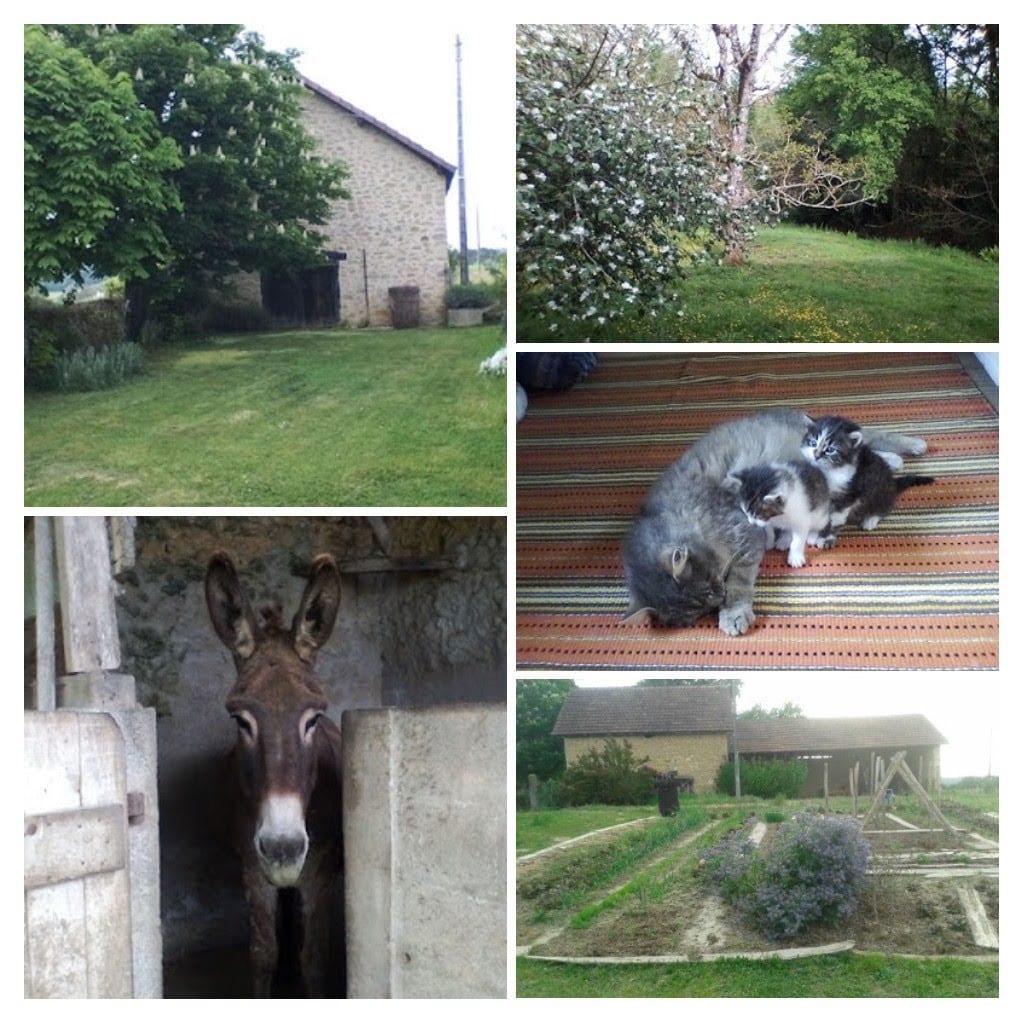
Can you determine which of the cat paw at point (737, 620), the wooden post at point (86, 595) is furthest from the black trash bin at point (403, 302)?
the cat paw at point (737, 620)

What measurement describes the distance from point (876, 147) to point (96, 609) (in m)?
2.17

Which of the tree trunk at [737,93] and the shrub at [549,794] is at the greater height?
the tree trunk at [737,93]

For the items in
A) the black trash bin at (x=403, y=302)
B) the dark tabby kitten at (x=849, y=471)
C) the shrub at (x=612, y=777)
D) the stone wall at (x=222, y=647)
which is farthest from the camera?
the stone wall at (x=222, y=647)

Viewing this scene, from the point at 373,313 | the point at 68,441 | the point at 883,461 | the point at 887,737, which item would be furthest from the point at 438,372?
the point at 887,737

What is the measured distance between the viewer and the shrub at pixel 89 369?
3.07 meters

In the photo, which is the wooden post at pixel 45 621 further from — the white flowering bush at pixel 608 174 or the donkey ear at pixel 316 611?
the white flowering bush at pixel 608 174

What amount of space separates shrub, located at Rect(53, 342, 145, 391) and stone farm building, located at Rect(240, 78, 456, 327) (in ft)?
1.21

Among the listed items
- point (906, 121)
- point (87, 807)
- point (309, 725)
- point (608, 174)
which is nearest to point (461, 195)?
point (608, 174)

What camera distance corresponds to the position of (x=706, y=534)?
2961 mm

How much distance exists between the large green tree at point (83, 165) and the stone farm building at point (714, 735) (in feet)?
5.16

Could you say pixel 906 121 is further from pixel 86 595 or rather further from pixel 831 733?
pixel 86 595

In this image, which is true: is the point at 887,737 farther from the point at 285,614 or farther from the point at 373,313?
the point at 285,614

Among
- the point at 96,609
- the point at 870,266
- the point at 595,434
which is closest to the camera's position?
the point at 96,609

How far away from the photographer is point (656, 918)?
2.91 meters
